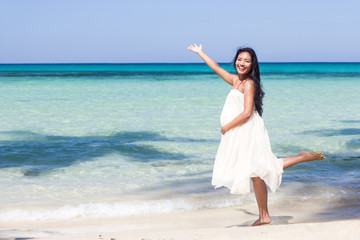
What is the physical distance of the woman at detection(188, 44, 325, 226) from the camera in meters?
4.01

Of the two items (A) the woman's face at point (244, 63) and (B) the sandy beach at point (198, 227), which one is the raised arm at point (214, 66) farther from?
(B) the sandy beach at point (198, 227)

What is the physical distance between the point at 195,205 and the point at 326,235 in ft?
6.88

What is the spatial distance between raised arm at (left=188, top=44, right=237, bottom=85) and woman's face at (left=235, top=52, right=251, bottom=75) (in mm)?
118

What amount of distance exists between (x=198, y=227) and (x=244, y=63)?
174 centimetres

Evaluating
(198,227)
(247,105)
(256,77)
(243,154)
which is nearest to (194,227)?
(198,227)

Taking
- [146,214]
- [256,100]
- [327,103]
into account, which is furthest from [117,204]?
[327,103]

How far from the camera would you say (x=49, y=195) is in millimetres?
5934

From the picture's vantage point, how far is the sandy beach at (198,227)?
370cm

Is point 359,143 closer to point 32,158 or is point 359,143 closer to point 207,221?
point 207,221

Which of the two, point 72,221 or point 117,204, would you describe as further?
point 117,204

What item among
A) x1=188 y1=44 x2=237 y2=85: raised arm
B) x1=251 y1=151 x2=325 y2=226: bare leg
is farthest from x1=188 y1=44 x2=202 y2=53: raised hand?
x1=251 y1=151 x2=325 y2=226: bare leg

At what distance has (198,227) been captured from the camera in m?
4.74

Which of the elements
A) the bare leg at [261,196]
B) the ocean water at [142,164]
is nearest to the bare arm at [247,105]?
the bare leg at [261,196]

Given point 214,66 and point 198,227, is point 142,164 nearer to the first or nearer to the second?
point 198,227
